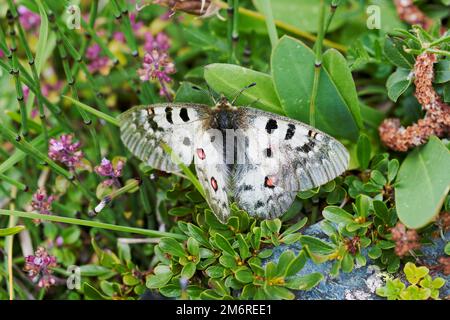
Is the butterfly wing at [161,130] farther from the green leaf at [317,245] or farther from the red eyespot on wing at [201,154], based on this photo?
the green leaf at [317,245]

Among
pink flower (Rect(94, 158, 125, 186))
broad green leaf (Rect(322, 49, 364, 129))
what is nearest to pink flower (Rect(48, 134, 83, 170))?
pink flower (Rect(94, 158, 125, 186))

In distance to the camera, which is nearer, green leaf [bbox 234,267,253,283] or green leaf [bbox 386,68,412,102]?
green leaf [bbox 234,267,253,283]

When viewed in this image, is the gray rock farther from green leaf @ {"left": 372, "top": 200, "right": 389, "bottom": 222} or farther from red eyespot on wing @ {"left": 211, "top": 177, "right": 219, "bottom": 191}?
red eyespot on wing @ {"left": 211, "top": 177, "right": 219, "bottom": 191}

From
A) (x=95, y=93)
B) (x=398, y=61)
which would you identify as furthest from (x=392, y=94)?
(x=95, y=93)

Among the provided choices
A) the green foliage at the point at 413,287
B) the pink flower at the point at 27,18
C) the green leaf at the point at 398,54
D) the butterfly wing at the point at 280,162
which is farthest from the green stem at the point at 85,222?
the pink flower at the point at 27,18

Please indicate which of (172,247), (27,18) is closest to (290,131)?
(172,247)

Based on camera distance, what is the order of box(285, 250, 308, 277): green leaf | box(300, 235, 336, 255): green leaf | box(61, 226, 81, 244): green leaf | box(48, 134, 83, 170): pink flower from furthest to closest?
box(61, 226, 81, 244): green leaf
box(48, 134, 83, 170): pink flower
box(300, 235, 336, 255): green leaf
box(285, 250, 308, 277): green leaf
